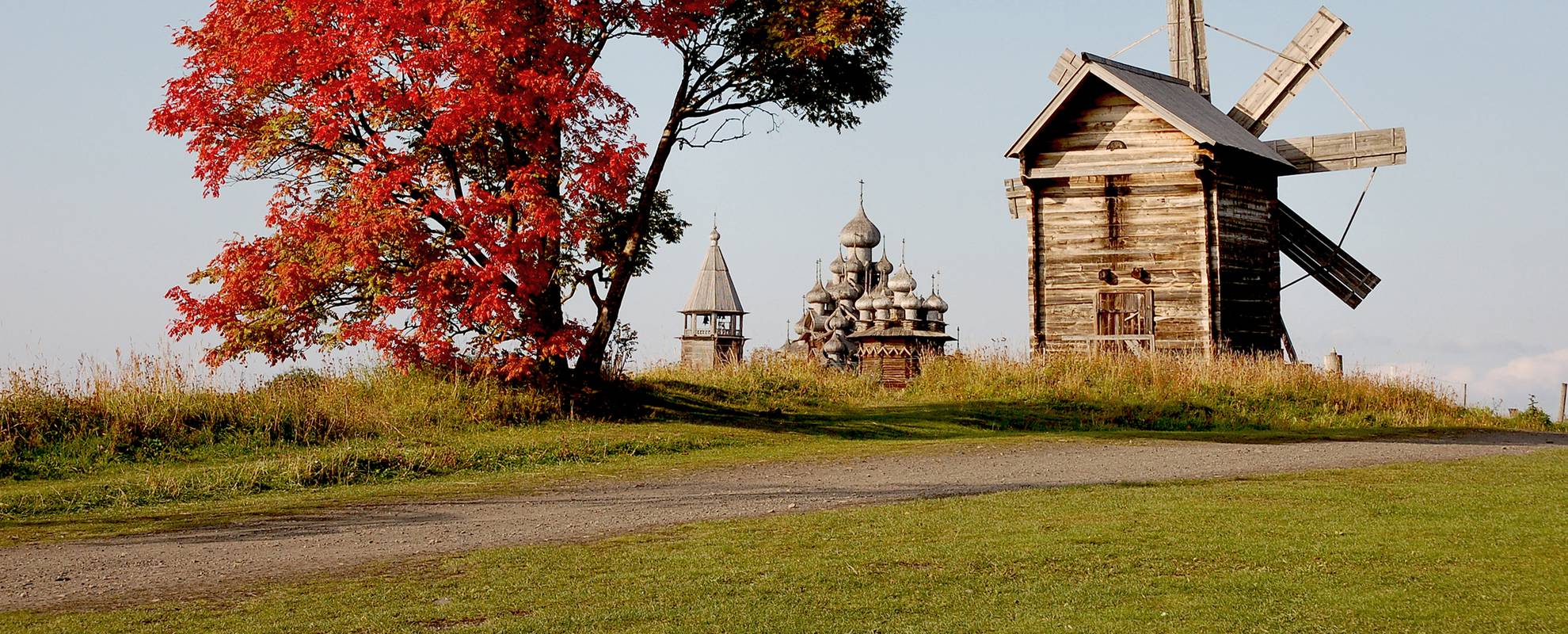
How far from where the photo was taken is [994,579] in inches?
415

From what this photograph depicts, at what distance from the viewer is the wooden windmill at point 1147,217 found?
34000 mm

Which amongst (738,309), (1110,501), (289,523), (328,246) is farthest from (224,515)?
(738,309)

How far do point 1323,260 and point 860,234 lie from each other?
44.7 meters

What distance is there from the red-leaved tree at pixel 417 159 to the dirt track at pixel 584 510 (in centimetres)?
678

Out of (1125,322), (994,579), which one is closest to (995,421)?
(1125,322)

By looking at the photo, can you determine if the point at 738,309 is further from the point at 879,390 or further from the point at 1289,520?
the point at 1289,520

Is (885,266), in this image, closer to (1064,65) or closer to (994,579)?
(1064,65)

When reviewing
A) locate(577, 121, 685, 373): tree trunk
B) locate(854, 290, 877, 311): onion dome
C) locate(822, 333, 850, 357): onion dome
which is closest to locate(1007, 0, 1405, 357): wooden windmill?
locate(577, 121, 685, 373): tree trunk

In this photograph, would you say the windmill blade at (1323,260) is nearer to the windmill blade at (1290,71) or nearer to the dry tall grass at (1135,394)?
the windmill blade at (1290,71)

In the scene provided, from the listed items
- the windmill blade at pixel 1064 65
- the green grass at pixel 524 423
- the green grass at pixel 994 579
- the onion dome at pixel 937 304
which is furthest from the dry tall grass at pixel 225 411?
the onion dome at pixel 937 304

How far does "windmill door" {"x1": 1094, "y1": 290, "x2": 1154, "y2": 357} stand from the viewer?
34.3 meters

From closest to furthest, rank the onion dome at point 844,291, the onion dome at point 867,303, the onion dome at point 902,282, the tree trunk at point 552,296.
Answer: the tree trunk at point 552,296 < the onion dome at point 902,282 < the onion dome at point 867,303 < the onion dome at point 844,291

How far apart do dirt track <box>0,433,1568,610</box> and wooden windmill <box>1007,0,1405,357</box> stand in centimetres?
1136

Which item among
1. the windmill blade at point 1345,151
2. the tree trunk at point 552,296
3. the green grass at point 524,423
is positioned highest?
the windmill blade at point 1345,151
